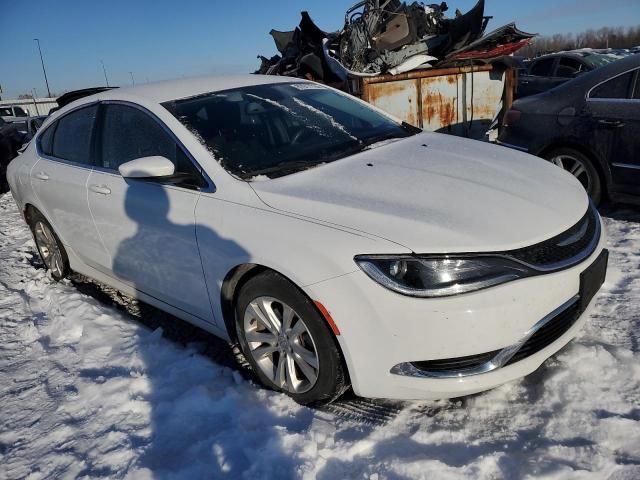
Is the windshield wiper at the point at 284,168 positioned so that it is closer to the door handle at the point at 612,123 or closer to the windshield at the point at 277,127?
the windshield at the point at 277,127

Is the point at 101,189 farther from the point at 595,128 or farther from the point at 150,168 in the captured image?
the point at 595,128

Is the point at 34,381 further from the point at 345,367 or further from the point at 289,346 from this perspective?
the point at 345,367

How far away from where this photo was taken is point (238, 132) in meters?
2.92

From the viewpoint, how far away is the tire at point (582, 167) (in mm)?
4493

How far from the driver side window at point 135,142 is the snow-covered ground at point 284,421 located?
1.13 metres

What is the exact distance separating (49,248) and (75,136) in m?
1.25

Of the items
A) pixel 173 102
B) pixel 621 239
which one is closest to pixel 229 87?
pixel 173 102

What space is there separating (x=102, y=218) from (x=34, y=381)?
1073mm

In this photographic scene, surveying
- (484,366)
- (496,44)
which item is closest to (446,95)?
(496,44)

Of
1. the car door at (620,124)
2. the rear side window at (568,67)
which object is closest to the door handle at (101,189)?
the car door at (620,124)

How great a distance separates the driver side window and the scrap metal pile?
13.9ft

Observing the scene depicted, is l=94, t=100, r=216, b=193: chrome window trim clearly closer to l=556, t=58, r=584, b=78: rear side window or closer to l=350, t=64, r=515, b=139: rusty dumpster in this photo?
l=350, t=64, r=515, b=139: rusty dumpster

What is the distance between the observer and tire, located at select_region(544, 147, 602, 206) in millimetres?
4493

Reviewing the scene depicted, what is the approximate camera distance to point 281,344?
2.47 m
